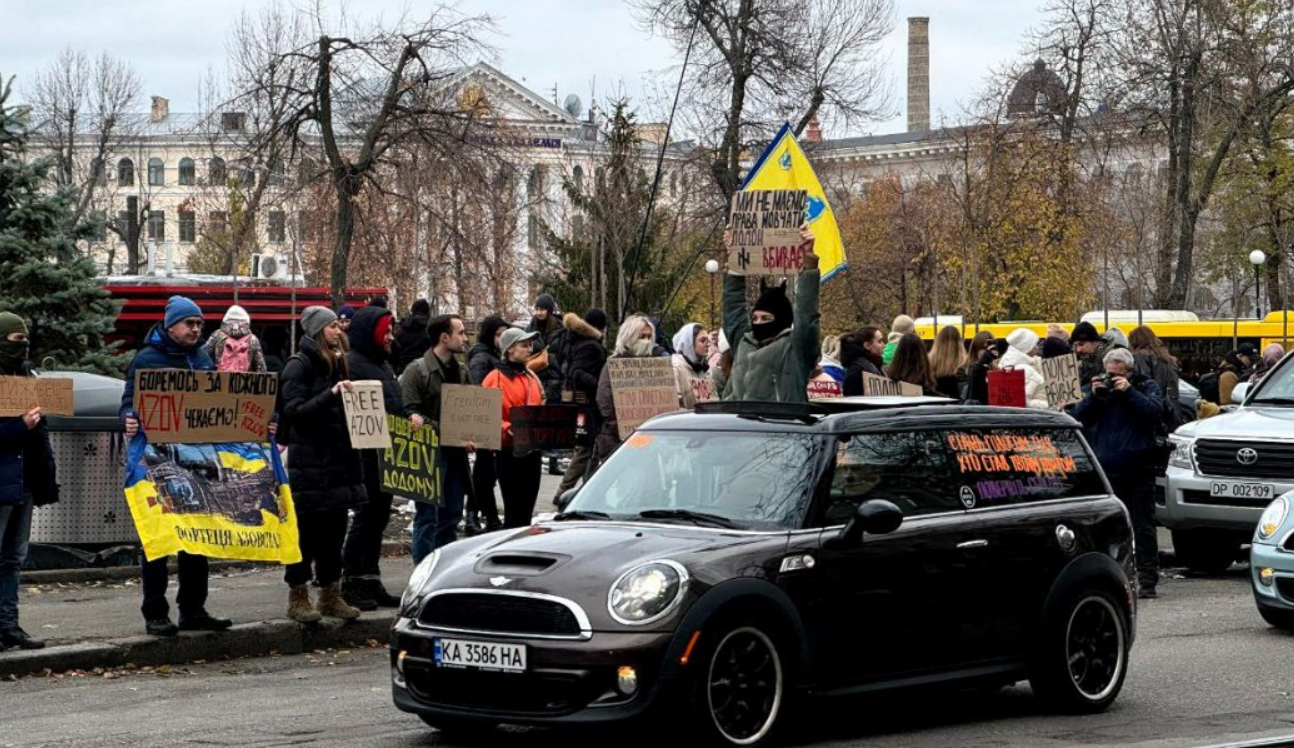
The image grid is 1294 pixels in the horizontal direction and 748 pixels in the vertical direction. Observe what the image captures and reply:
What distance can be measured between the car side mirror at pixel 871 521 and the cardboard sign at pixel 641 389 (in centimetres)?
635

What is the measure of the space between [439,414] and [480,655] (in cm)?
583

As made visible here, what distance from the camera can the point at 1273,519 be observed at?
44.4ft

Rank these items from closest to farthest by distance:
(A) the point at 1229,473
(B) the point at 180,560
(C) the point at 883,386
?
1. (B) the point at 180,560
2. (C) the point at 883,386
3. (A) the point at 1229,473

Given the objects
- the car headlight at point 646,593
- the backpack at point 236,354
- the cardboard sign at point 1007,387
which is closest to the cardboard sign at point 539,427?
the cardboard sign at point 1007,387

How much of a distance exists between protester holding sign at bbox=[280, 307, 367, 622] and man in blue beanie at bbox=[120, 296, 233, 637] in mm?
522

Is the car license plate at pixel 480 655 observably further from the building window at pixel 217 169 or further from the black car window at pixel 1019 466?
the building window at pixel 217 169

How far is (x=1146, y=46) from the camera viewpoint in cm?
5097

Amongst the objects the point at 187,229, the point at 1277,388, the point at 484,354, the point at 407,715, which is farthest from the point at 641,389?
the point at 187,229

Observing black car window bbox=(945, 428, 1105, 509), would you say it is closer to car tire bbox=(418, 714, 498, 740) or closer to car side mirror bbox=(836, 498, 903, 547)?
car side mirror bbox=(836, 498, 903, 547)

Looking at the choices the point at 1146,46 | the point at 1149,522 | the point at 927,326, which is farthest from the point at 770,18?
the point at 1149,522

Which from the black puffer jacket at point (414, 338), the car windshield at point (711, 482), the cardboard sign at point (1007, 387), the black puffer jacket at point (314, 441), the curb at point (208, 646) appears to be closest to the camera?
the car windshield at point (711, 482)

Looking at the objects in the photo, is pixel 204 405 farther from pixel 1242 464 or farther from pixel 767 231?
pixel 1242 464

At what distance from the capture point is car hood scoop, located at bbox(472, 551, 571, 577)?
28.2 feet

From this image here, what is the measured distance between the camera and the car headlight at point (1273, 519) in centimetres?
1342
